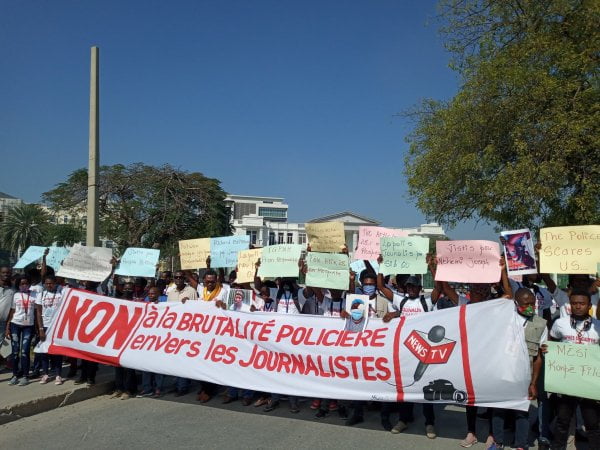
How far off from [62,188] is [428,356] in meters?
22.6

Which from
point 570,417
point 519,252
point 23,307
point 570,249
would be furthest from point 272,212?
point 570,417

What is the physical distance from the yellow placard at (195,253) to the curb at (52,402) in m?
2.09

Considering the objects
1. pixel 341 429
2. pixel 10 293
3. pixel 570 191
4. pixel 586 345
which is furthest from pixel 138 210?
pixel 586 345

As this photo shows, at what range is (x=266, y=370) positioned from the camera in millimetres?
6121

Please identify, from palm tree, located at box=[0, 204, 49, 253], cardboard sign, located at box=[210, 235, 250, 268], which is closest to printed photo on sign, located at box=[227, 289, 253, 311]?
cardboard sign, located at box=[210, 235, 250, 268]

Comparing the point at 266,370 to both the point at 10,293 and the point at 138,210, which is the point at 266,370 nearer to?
the point at 10,293

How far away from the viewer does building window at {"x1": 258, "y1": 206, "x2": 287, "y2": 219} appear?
380 feet

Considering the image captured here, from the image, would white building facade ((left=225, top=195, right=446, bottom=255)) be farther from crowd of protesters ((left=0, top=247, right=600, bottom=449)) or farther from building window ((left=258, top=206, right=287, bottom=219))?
crowd of protesters ((left=0, top=247, right=600, bottom=449))

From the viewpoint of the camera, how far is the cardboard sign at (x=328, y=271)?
6.62 meters

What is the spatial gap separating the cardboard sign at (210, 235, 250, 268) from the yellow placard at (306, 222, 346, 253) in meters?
1.22

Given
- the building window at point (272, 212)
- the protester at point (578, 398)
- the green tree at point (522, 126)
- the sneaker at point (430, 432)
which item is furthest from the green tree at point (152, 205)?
the building window at point (272, 212)

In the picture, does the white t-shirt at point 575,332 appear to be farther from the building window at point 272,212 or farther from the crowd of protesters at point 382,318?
the building window at point 272,212

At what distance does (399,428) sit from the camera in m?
5.72

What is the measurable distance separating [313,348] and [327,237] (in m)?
1.89
